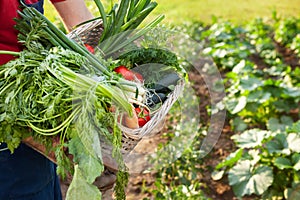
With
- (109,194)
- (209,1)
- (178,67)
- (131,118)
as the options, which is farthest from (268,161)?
(209,1)

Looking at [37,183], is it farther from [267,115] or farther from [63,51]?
[267,115]

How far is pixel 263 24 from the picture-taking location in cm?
610

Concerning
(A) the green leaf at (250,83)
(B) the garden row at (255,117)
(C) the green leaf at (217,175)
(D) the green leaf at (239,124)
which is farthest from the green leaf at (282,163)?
(A) the green leaf at (250,83)

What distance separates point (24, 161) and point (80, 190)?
624 mm

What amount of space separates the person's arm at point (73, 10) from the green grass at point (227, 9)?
173 inches

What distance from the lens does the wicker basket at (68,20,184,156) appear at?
162 centimetres

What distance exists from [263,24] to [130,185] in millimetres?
3207

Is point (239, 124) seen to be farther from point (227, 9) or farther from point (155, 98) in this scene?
point (227, 9)

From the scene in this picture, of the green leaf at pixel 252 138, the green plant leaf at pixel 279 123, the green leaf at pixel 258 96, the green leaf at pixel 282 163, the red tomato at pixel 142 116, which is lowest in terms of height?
the green plant leaf at pixel 279 123

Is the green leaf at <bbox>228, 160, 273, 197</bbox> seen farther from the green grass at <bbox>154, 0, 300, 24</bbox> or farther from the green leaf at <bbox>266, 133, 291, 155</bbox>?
the green grass at <bbox>154, 0, 300, 24</bbox>

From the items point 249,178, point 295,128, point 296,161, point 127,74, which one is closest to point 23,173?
point 127,74

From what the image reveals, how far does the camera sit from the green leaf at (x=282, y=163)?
10.4ft

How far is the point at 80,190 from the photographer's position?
1452 millimetres

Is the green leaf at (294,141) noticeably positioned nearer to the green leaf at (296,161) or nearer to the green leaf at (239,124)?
the green leaf at (296,161)
